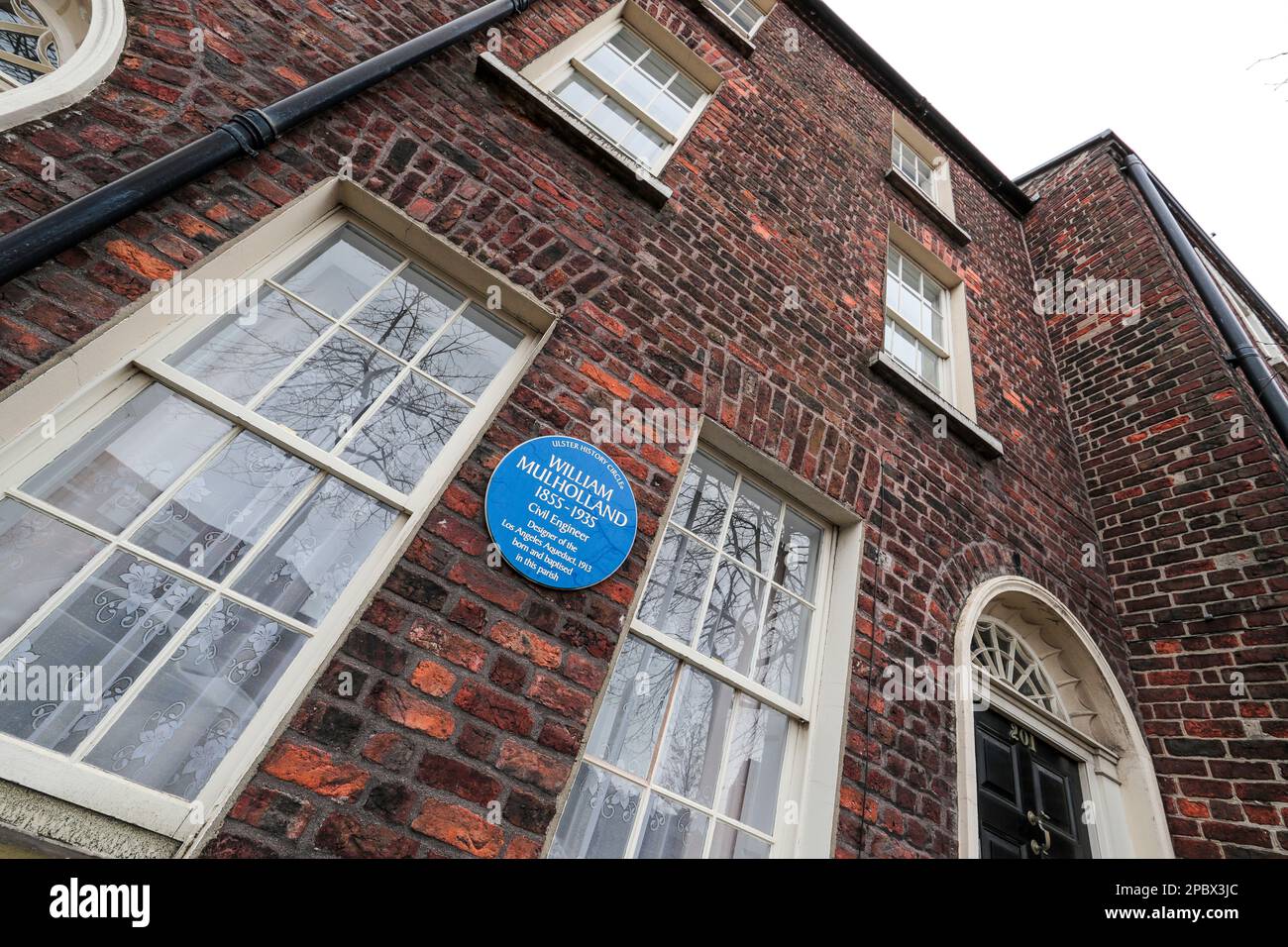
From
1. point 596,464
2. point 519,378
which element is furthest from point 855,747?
point 519,378

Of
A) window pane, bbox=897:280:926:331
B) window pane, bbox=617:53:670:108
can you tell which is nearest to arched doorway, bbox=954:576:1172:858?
window pane, bbox=897:280:926:331

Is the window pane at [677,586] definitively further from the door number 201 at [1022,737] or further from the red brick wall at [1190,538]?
the red brick wall at [1190,538]

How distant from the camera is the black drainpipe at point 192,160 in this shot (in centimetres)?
193

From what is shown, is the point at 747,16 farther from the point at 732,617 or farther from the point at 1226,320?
the point at 732,617

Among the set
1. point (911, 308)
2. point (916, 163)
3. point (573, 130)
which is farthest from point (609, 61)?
point (916, 163)

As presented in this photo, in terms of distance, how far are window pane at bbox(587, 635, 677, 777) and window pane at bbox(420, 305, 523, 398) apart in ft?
4.43

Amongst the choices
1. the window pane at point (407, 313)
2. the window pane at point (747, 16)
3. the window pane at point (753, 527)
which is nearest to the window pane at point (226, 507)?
the window pane at point (407, 313)

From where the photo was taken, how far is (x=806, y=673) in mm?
3066

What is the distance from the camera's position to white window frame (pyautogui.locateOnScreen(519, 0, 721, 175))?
163 inches

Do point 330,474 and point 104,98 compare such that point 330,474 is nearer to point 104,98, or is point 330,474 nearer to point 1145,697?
point 104,98

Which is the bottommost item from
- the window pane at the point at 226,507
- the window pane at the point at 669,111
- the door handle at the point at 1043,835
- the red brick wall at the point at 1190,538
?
the window pane at the point at 226,507

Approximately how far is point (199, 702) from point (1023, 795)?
4.08 metres

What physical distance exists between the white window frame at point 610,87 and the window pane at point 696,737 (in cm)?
298

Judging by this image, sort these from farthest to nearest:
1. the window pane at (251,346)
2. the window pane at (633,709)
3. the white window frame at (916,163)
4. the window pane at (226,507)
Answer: the white window frame at (916,163) → the window pane at (633,709) → the window pane at (251,346) → the window pane at (226,507)
